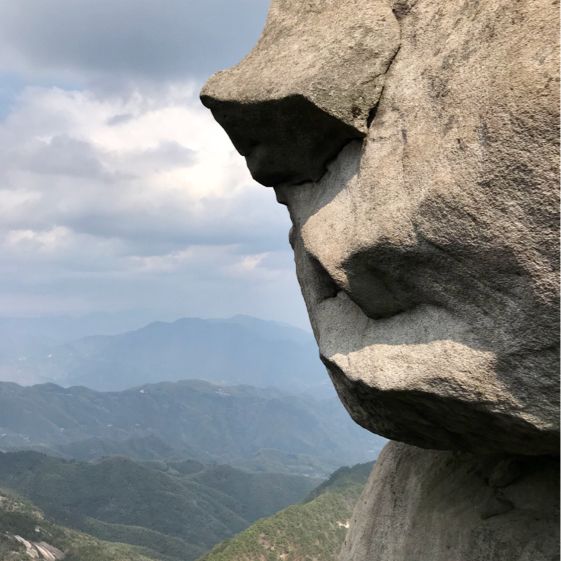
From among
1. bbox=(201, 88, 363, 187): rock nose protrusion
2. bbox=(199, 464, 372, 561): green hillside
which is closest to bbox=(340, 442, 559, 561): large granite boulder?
bbox=(201, 88, 363, 187): rock nose protrusion

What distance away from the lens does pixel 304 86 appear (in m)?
6.76

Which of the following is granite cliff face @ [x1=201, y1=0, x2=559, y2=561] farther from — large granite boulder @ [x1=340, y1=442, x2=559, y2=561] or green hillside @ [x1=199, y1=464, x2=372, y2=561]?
green hillside @ [x1=199, y1=464, x2=372, y2=561]

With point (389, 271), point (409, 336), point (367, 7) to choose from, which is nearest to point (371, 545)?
point (409, 336)

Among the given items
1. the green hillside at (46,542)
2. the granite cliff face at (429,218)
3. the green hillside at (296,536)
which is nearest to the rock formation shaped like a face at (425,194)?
the granite cliff face at (429,218)

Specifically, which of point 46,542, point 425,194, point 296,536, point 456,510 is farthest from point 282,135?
point 46,542

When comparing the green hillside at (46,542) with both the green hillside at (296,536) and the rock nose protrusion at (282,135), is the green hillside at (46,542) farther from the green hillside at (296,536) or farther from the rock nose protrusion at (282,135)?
the rock nose protrusion at (282,135)

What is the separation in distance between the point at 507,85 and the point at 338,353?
3.25 m

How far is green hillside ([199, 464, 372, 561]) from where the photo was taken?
3214 inches

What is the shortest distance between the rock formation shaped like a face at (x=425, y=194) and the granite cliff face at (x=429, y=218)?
18 millimetres

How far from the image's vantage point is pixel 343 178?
22.8 ft

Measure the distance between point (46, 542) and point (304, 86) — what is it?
353ft

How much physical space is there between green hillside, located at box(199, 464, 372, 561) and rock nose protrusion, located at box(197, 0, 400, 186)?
75.2 meters

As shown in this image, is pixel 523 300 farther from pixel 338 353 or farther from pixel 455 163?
pixel 338 353

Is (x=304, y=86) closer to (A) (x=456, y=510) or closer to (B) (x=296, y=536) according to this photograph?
(A) (x=456, y=510)
